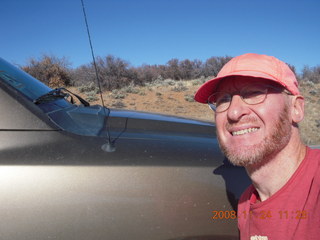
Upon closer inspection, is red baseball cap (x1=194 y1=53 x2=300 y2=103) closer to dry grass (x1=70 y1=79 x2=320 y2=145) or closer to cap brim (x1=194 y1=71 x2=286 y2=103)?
cap brim (x1=194 y1=71 x2=286 y2=103)

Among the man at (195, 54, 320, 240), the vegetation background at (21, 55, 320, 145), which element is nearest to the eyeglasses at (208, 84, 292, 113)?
the man at (195, 54, 320, 240)

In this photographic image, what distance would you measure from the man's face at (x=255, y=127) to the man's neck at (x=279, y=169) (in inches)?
1.3

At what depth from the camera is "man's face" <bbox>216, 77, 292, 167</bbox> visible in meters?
1.34

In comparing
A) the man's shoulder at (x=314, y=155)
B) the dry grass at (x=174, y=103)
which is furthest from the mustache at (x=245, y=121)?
the dry grass at (x=174, y=103)

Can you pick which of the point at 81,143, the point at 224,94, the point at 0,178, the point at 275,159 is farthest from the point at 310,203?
the point at 0,178

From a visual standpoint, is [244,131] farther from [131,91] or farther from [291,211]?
[131,91]

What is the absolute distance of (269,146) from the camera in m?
1.34

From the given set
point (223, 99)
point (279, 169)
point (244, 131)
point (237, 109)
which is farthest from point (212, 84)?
point (279, 169)

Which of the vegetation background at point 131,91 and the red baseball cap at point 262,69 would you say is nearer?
the red baseball cap at point 262,69

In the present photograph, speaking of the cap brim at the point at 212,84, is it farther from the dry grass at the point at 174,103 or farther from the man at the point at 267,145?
the dry grass at the point at 174,103

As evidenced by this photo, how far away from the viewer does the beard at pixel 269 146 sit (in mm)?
1331

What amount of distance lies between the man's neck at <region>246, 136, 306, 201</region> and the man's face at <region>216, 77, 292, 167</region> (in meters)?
0.03

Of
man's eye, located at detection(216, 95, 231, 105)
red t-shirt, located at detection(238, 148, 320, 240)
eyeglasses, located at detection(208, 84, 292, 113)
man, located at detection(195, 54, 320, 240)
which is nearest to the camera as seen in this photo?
red t-shirt, located at detection(238, 148, 320, 240)
